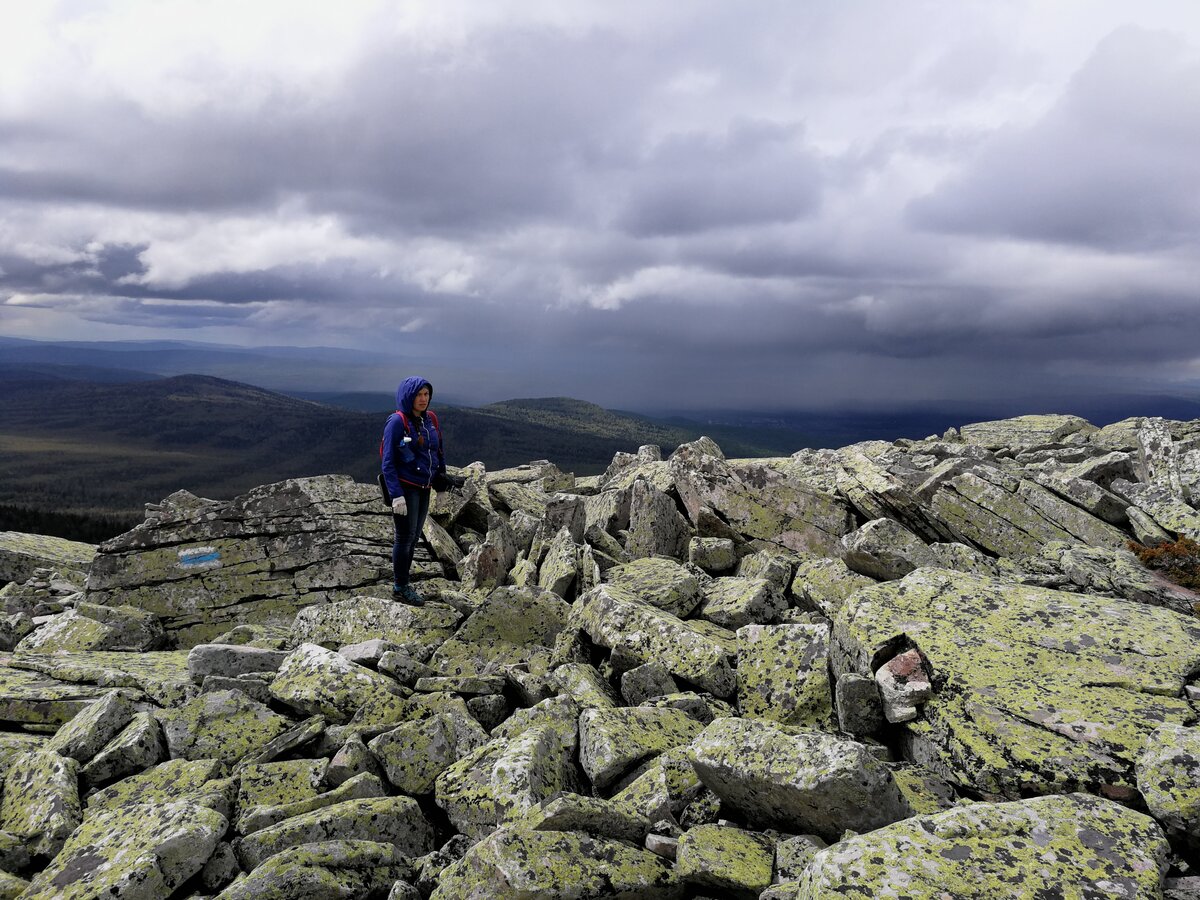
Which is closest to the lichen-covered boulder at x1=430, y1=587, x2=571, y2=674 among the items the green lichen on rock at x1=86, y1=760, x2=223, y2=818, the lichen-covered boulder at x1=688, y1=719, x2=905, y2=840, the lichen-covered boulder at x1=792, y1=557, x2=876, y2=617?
the green lichen on rock at x1=86, y1=760, x2=223, y2=818

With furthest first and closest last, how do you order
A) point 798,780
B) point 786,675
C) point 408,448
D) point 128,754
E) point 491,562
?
point 491,562 → point 408,448 → point 786,675 → point 128,754 → point 798,780

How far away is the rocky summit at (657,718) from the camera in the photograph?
6824 millimetres

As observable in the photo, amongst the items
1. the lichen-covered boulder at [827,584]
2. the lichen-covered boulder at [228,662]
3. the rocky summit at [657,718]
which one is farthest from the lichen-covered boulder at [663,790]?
the lichen-covered boulder at [228,662]

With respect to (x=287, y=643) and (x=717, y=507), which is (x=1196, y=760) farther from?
(x=287, y=643)

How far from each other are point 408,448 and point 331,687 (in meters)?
6.76

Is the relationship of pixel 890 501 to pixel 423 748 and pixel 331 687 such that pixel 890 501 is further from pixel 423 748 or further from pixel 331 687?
pixel 331 687

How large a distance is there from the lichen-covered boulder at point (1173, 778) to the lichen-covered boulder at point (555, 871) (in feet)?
15.9

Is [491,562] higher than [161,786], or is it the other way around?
[491,562]

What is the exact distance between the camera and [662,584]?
14.6 m

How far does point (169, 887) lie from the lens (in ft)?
24.9

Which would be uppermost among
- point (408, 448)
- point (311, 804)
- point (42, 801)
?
point (408, 448)

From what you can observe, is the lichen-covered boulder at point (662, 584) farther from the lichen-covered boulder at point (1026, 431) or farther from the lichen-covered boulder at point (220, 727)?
the lichen-covered boulder at point (1026, 431)

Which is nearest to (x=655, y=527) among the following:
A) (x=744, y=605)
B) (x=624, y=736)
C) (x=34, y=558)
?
(x=744, y=605)

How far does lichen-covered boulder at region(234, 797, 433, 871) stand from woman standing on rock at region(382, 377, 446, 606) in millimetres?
8343
